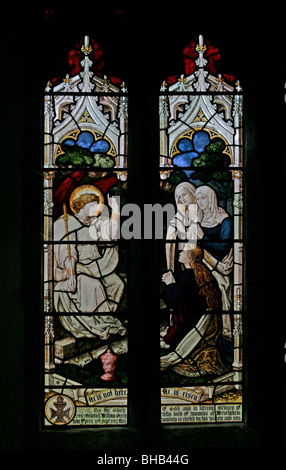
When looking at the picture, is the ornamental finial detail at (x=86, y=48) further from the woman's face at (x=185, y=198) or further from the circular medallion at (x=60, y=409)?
the circular medallion at (x=60, y=409)

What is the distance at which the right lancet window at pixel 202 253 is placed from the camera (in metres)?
2.92

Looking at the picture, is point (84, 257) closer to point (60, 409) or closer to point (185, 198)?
point (185, 198)

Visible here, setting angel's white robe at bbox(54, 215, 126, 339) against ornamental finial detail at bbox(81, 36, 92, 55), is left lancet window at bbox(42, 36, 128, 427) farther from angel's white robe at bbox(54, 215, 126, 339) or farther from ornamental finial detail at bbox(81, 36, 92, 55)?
ornamental finial detail at bbox(81, 36, 92, 55)

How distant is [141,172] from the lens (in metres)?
2.94

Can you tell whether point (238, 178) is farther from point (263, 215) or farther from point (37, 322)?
point (37, 322)

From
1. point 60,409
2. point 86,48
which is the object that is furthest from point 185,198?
point 60,409

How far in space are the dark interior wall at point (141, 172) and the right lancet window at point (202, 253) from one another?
0.07 metres

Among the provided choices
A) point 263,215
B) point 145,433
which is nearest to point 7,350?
point 145,433

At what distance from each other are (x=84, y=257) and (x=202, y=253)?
0.61m

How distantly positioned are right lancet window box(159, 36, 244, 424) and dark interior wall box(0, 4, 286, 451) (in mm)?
68

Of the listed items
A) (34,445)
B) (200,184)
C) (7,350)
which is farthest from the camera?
(200,184)

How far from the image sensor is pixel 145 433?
2.81 meters

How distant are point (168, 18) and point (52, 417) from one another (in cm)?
214

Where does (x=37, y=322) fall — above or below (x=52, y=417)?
above
